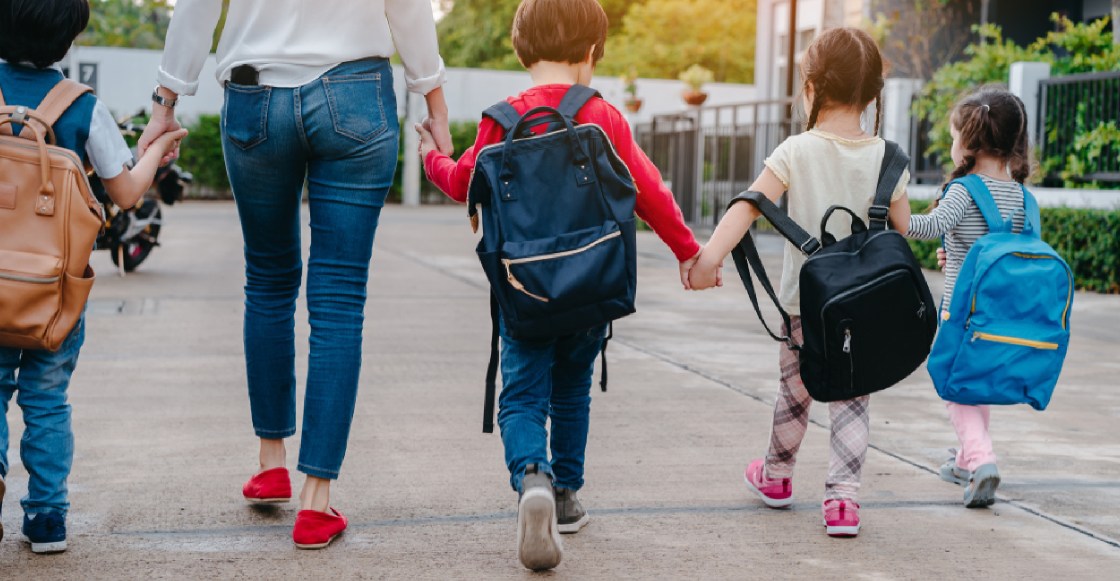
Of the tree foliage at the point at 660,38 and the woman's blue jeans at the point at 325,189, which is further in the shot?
the tree foliage at the point at 660,38

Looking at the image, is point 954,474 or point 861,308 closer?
point 861,308

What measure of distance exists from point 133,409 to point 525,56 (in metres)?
2.74

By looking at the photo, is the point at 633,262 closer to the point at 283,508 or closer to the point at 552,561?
the point at 552,561

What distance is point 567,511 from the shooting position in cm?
352

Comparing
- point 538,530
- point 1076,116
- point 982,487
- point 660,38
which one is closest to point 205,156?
point 660,38

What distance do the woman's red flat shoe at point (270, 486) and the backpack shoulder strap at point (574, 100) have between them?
1326 millimetres

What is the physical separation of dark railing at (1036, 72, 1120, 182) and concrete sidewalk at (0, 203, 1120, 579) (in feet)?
13.0

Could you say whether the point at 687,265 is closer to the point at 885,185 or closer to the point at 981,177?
the point at 885,185

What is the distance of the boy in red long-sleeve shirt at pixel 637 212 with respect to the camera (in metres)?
3.25

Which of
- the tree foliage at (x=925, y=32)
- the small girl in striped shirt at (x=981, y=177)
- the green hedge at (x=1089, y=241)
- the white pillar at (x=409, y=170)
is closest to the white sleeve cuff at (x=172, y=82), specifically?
the small girl in striped shirt at (x=981, y=177)

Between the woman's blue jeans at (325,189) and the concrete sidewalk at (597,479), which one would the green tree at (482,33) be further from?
the woman's blue jeans at (325,189)

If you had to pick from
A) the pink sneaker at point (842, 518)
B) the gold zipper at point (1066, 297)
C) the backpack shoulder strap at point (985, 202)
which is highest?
the backpack shoulder strap at point (985, 202)

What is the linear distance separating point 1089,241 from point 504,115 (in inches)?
336

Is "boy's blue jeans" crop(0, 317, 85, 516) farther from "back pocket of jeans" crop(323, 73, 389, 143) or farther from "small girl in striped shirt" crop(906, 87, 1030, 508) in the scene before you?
"small girl in striped shirt" crop(906, 87, 1030, 508)
